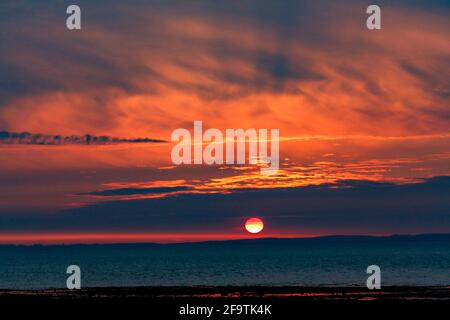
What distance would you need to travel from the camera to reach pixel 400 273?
460ft

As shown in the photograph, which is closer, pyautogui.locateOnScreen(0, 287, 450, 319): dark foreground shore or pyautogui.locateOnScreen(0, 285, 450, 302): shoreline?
pyautogui.locateOnScreen(0, 287, 450, 319): dark foreground shore

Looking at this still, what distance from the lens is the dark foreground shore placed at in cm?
5469
